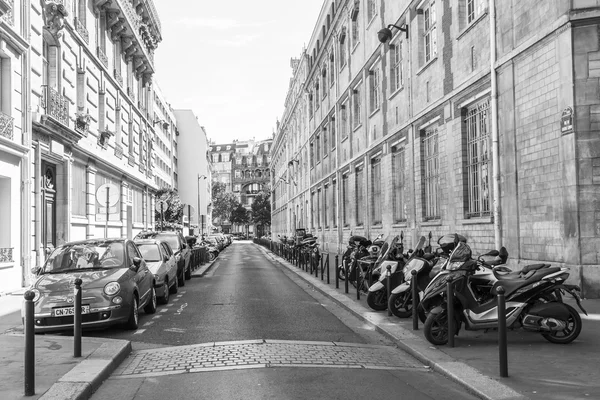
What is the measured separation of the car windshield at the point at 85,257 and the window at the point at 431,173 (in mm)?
10594

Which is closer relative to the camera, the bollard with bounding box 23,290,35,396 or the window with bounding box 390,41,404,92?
the bollard with bounding box 23,290,35,396

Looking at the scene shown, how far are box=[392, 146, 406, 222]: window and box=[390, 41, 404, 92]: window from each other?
7.56 ft

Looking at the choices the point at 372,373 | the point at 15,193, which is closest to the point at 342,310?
the point at 372,373

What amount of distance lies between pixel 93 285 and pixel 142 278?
169 cm

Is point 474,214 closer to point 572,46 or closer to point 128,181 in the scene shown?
point 572,46

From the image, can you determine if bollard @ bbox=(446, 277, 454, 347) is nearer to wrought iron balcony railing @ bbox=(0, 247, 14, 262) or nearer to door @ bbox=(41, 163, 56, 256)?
wrought iron balcony railing @ bbox=(0, 247, 14, 262)

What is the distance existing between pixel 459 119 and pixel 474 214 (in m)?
2.54

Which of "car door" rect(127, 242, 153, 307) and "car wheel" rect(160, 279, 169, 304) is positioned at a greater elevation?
"car door" rect(127, 242, 153, 307)

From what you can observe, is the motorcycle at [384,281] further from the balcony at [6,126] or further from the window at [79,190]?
the window at [79,190]

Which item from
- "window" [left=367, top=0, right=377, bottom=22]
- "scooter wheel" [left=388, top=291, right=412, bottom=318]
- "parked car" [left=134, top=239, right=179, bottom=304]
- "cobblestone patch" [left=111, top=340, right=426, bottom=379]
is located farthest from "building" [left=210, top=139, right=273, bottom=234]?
"cobblestone patch" [left=111, top=340, right=426, bottom=379]

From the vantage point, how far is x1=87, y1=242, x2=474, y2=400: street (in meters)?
6.02

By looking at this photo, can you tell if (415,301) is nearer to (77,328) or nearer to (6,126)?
(77,328)

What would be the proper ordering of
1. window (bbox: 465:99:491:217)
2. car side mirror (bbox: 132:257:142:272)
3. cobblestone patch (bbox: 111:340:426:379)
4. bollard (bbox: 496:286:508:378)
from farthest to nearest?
window (bbox: 465:99:491:217) < car side mirror (bbox: 132:257:142:272) < cobblestone patch (bbox: 111:340:426:379) < bollard (bbox: 496:286:508:378)

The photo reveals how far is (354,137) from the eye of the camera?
1166 inches
